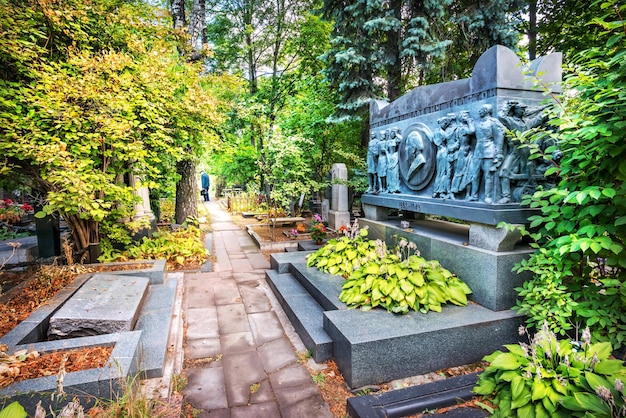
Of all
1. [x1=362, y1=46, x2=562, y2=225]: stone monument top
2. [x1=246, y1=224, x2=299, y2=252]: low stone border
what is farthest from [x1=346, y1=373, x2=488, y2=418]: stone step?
[x1=246, y1=224, x2=299, y2=252]: low stone border

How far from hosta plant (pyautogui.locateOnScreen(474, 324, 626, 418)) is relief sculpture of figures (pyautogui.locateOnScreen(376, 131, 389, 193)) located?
396cm

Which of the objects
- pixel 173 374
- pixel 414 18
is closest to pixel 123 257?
pixel 173 374

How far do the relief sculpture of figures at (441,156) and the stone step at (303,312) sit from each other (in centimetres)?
230

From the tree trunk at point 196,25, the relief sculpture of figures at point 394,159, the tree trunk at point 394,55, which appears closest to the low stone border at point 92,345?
the relief sculpture of figures at point 394,159

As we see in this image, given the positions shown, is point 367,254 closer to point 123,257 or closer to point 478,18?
point 123,257

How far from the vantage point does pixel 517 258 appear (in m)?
3.60

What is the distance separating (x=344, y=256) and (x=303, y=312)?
4.45 feet

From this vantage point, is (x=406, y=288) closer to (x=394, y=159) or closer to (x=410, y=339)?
(x=410, y=339)

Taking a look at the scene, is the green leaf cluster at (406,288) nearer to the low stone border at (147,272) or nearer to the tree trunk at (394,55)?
the low stone border at (147,272)

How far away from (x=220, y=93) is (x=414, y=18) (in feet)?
25.6

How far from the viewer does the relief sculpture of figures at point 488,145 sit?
3744mm

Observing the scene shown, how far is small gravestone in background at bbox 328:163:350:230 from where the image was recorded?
389 inches

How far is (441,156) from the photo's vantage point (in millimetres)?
4582

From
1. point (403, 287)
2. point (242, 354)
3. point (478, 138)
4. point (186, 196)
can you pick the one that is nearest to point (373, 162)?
point (478, 138)
